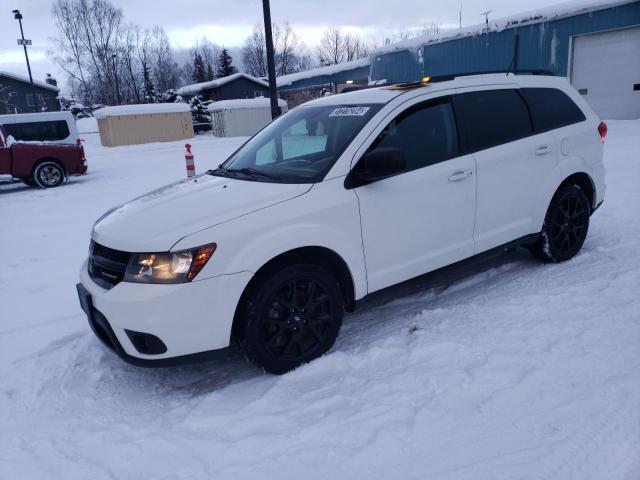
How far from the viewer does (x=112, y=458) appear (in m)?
2.60

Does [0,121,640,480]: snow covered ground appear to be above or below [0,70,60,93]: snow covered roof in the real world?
below

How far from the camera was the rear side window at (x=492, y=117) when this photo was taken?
3.99 metres

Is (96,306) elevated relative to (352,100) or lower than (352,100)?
lower

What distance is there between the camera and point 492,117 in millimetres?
4152

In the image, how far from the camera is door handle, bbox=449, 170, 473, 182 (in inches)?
148

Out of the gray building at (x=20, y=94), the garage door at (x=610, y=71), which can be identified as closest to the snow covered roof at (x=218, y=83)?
the gray building at (x=20, y=94)

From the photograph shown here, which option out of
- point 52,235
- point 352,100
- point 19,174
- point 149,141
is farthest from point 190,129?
point 352,100

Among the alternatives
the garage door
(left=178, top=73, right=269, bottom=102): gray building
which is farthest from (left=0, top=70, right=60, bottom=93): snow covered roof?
the garage door

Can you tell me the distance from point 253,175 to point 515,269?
2765mm

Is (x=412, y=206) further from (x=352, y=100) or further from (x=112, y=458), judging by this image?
(x=112, y=458)

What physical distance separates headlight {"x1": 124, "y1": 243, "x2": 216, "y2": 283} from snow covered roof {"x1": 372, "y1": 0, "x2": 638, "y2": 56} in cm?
1709

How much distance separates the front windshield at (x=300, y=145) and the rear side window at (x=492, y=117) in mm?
844

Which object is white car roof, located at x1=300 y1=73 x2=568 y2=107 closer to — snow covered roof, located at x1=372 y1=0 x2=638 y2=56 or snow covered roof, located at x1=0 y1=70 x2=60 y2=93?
snow covered roof, located at x1=372 y1=0 x2=638 y2=56

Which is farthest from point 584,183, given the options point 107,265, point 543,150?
point 107,265
